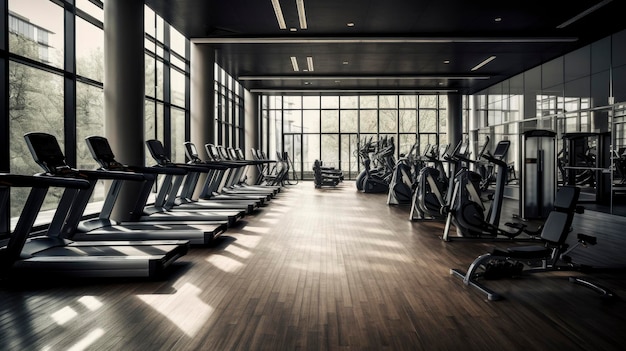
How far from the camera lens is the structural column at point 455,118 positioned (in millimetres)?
16125

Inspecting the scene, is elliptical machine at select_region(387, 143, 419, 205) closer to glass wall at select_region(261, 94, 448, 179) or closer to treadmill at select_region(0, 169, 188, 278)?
treadmill at select_region(0, 169, 188, 278)

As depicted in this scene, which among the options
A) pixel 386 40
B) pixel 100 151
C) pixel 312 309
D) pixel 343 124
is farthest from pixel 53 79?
pixel 343 124

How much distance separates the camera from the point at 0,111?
470 cm

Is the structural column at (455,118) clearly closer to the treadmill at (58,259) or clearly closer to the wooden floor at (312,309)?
the wooden floor at (312,309)

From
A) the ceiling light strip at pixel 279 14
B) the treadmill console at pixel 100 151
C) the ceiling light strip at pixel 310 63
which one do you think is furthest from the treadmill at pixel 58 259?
the ceiling light strip at pixel 310 63

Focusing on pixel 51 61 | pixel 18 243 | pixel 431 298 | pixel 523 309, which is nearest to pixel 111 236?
pixel 18 243

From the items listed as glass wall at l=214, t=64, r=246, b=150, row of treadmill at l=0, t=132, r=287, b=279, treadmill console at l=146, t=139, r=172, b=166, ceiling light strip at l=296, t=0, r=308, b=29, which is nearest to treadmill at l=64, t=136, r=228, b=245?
row of treadmill at l=0, t=132, r=287, b=279

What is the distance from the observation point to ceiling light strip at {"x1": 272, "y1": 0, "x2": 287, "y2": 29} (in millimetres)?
7336

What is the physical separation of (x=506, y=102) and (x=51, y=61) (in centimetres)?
1132

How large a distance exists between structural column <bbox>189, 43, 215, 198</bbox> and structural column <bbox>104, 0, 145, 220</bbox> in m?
3.44

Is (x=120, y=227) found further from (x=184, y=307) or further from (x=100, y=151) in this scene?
(x=184, y=307)

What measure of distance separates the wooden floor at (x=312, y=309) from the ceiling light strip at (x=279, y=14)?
4265mm

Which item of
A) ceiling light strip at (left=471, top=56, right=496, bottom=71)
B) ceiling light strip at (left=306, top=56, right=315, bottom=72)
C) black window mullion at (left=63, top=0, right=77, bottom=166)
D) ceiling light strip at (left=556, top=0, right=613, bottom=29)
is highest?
ceiling light strip at (left=306, top=56, right=315, bottom=72)

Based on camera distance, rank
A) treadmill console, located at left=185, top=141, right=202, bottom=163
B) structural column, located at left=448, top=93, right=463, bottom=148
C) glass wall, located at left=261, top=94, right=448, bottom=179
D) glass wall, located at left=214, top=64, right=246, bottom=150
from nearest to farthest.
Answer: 1. treadmill console, located at left=185, top=141, right=202, bottom=163
2. glass wall, located at left=214, top=64, right=246, bottom=150
3. structural column, located at left=448, top=93, right=463, bottom=148
4. glass wall, located at left=261, top=94, right=448, bottom=179
